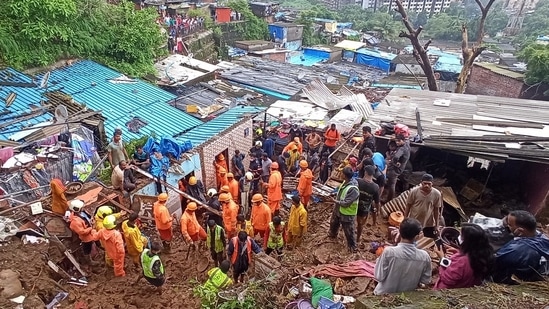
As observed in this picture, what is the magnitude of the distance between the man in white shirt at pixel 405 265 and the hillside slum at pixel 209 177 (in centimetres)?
Answer: 18

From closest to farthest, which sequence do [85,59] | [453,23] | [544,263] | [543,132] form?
[544,263] → [543,132] → [85,59] → [453,23]

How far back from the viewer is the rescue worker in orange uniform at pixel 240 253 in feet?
22.6

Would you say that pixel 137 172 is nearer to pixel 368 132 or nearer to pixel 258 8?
pixel 368 132

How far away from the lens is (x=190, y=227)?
27.5 ft

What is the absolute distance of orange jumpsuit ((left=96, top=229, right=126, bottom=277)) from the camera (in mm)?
7043

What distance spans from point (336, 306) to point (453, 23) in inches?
2198

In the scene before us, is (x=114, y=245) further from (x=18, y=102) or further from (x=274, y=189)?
(x=18, y=102)

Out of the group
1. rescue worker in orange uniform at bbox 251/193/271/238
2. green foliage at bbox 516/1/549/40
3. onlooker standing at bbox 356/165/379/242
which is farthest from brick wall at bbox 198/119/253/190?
green foliage at bbox 516/1/549/40

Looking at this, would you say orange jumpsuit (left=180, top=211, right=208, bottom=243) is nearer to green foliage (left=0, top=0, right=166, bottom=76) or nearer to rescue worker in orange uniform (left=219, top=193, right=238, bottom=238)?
rescue worker in orange uniform (left=219, top=193, right=238, bottom=238)

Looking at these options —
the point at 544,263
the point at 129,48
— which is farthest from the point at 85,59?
the point at 544,263

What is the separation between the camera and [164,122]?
13.3m

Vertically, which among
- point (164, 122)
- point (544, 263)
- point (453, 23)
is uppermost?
point (544, 263)

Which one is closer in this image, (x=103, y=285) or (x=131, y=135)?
(x=103, y=285)

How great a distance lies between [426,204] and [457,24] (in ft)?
172
